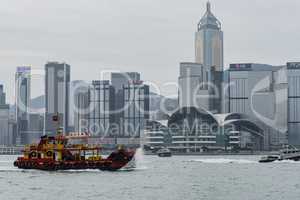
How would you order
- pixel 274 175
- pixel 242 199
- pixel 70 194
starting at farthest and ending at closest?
pixel 274 175, pixel 70 194, pixel 242 199

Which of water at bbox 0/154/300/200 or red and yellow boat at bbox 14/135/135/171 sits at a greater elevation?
red and yellow boat at bbox 14/135/135/171

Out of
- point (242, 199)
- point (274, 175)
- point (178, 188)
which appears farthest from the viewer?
point (274, 175)

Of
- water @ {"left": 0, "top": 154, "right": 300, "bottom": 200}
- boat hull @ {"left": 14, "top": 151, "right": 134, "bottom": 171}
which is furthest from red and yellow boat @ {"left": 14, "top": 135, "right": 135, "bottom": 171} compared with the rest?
water @ {"left": 0, "top": 154, "right": 300, "bottom": 200}

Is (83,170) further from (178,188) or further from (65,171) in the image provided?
(178,188)

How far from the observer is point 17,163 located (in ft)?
411

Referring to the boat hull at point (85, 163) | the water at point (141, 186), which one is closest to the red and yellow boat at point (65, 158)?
the boat hull at point (85, 163)

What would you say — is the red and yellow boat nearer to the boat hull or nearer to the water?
the boat hull

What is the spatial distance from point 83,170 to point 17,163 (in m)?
13.5

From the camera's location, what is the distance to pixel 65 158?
119 m

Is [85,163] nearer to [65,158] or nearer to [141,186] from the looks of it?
[65,158]

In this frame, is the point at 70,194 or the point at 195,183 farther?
the point at 195,183

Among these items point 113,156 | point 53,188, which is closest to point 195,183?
point 53,188

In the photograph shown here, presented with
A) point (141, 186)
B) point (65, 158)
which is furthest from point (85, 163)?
point (141, 186)

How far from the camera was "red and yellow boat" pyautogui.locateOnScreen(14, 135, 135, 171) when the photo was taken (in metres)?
118
